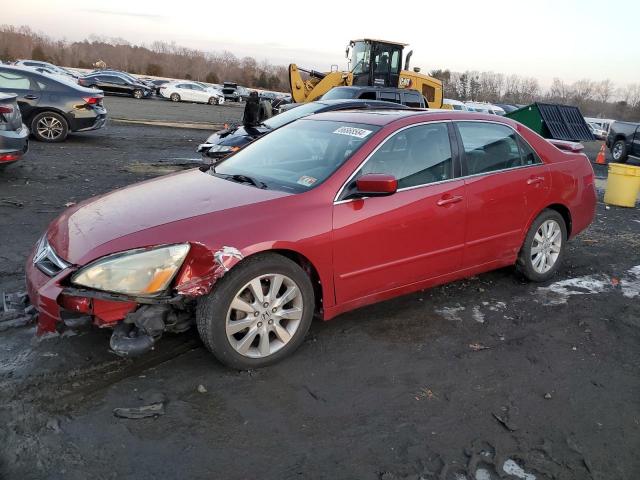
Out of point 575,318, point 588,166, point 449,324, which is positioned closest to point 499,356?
point 449,324

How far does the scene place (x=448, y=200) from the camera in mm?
4172

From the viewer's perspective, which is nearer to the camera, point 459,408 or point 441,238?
point 459,408

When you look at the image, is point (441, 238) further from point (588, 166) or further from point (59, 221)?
point (59, 221)

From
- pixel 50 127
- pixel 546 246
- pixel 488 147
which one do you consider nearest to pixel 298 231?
pixel 488 147

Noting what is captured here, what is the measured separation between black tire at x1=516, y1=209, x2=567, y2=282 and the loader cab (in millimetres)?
13787

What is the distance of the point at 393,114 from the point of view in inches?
174

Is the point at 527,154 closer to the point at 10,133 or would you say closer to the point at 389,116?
the point at 389,116

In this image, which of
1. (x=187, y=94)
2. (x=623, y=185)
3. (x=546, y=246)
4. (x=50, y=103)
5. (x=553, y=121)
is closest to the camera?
(x=546, y=246)

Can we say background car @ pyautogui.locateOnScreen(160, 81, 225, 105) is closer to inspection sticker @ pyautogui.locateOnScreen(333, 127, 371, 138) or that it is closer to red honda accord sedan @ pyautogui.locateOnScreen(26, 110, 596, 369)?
red honda accord sedan @ pyautogui.locateOnScreen(26, 110, 596, 369)

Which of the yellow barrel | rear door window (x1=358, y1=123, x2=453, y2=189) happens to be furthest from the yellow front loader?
rear door window (x1=358, y1=123, x2=453, y2=189)

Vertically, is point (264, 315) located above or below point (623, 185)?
above

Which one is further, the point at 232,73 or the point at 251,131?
the point at 232,73

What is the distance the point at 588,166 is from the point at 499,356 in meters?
2.78

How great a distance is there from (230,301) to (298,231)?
2.00ft
